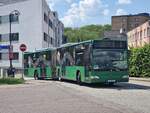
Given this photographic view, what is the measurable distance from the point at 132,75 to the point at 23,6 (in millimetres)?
36654

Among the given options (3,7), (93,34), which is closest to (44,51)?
(3,7)

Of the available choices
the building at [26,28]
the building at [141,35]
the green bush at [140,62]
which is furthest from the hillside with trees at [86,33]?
the green bush at [140,62]

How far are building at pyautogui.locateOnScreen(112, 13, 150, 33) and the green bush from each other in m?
101

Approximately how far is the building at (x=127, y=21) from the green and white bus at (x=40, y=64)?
338 ft

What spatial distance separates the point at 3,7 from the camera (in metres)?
78.8

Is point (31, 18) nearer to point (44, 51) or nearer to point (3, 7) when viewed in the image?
point (3, 7)

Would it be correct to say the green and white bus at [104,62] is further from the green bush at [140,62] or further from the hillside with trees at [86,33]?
the hillside with trees at [86,33]

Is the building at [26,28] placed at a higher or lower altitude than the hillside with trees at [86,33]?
lower

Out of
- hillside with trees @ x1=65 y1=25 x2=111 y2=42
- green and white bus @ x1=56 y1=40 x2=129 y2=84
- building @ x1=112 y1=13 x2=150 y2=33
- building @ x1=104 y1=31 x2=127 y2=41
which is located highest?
building @ x1=112 y1=13 x2=150 y2=33

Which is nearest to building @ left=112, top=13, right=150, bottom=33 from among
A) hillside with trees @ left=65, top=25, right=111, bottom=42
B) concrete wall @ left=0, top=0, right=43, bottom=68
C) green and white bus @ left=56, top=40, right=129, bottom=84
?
hillside with trees @ left=65, top=25, right=111, bottom=42

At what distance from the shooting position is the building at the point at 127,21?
143462 millimetres

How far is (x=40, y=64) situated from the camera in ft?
130

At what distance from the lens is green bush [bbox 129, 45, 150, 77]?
41812 millimetres

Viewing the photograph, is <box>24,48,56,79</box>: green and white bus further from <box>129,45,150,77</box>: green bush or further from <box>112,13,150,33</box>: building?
<box>112,13,150,33</box>: building
